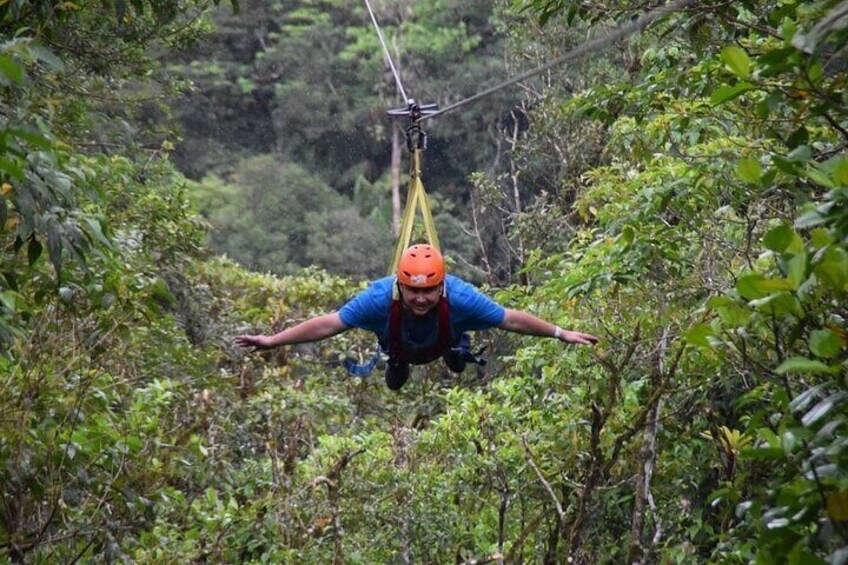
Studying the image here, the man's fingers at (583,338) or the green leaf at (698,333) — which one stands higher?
the green leaf at (698,333)

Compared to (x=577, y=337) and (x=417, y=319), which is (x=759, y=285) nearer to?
(x=577, y=337)

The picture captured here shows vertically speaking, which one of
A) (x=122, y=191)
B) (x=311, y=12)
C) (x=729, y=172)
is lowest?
(x=311, y=12)

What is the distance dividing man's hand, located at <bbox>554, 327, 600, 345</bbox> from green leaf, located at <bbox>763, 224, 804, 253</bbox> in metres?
2.55

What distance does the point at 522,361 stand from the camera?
580 cm

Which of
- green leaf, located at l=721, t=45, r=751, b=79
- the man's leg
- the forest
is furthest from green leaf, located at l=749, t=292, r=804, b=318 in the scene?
the man's leg

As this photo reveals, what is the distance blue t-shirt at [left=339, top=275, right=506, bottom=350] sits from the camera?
4500mm

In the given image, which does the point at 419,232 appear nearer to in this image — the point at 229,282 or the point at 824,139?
the point at 229,282

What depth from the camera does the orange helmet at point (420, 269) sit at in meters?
4.27

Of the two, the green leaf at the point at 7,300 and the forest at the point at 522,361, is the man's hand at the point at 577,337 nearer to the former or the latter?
the forest at the point at 522,361

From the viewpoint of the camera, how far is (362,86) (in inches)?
1058

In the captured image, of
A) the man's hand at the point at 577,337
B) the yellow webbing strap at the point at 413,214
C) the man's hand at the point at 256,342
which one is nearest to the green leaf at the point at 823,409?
the man's hand at the point at 577,337

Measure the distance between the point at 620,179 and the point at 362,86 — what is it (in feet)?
67.5

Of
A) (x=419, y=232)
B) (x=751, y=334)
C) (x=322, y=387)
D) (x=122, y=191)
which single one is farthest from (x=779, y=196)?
(x=419, y=232)

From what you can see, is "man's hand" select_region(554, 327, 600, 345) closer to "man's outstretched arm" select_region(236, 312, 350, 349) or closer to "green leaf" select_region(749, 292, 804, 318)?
"man's outstretched arm" select_region(236, 312, 350, 349)
